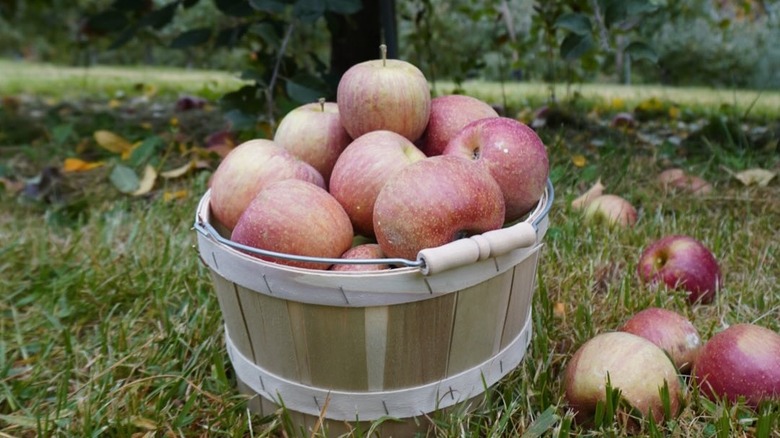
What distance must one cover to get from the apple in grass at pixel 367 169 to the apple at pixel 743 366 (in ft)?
2.39

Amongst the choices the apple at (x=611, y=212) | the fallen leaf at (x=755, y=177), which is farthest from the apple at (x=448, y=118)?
the fallen leaf at (x=755, y=177)

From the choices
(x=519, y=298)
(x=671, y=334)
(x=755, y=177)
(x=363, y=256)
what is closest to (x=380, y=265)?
(x=363, y=256)

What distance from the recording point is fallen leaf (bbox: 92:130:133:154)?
308 centimetres

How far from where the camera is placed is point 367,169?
137 cm

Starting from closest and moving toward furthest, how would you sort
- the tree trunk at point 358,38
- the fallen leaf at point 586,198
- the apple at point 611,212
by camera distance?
the apple at point 611,212 < the fallen leaf at point 586,198 < the tree trunk at point 358,38

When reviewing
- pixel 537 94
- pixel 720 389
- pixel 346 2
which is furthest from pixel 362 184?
pixel 537 94

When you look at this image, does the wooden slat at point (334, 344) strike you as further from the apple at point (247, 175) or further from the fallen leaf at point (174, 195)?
the fallen leaf at point (174, 195)

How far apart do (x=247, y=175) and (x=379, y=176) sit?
30 cm

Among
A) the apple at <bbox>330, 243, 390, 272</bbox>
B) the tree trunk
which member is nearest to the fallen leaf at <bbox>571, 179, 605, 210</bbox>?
the apple at <bbox>330, 243, 390, 272</bbox>

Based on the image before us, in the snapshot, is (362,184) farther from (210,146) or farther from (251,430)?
(210,146)

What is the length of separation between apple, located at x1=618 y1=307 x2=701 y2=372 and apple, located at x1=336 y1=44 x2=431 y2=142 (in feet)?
2.20

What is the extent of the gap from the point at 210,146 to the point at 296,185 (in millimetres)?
1853

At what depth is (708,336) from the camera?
1.60m

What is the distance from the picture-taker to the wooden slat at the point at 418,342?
1.19 metres
